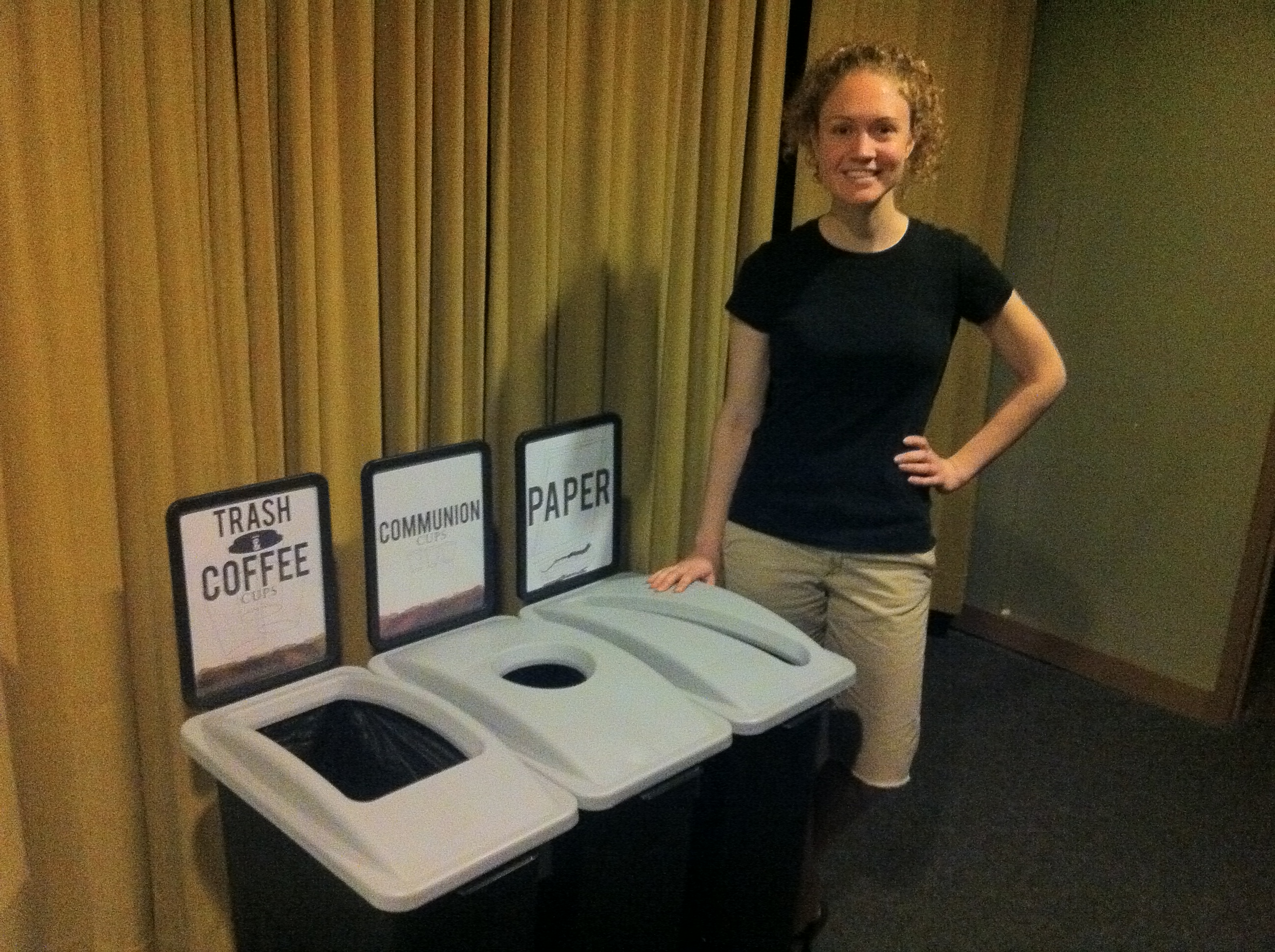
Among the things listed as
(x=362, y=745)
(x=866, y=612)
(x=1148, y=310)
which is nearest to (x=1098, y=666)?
(x=1148, y=310)

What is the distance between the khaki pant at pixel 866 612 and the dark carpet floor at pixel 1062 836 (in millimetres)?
456

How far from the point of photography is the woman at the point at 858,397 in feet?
5.11

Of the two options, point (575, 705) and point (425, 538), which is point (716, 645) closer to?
point (575, 705)

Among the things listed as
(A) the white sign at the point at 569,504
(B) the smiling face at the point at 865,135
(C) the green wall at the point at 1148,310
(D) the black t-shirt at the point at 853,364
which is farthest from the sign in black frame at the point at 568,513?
(C) the green wall at the point at 1148,310

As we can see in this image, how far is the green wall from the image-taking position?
8.30 ft

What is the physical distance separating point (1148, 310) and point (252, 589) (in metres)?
2.26

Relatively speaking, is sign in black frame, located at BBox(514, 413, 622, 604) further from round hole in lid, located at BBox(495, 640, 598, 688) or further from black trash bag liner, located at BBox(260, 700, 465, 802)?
black trash bag liner, located at BBox(260, 700, 465, 802)

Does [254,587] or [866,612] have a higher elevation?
[254,587]

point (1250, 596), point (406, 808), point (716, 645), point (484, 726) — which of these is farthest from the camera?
point (1250, 596)

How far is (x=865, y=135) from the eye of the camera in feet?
4.96

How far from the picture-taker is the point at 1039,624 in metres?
3.06

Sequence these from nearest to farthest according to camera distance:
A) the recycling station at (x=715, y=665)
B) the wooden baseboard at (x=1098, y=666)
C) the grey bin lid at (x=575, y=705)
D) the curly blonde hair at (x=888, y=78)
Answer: the grey bin lid at (x=575, y=705)
the recycling station at (x=715, y=665)
the curly blonde hair at (x=888, y=78)
the wooden baseboard at (x=1098, y=666)

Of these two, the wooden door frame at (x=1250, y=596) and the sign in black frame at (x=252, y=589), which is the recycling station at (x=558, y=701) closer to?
the sign in black frame at (x=252, y=589)

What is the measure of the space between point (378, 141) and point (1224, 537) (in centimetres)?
219
